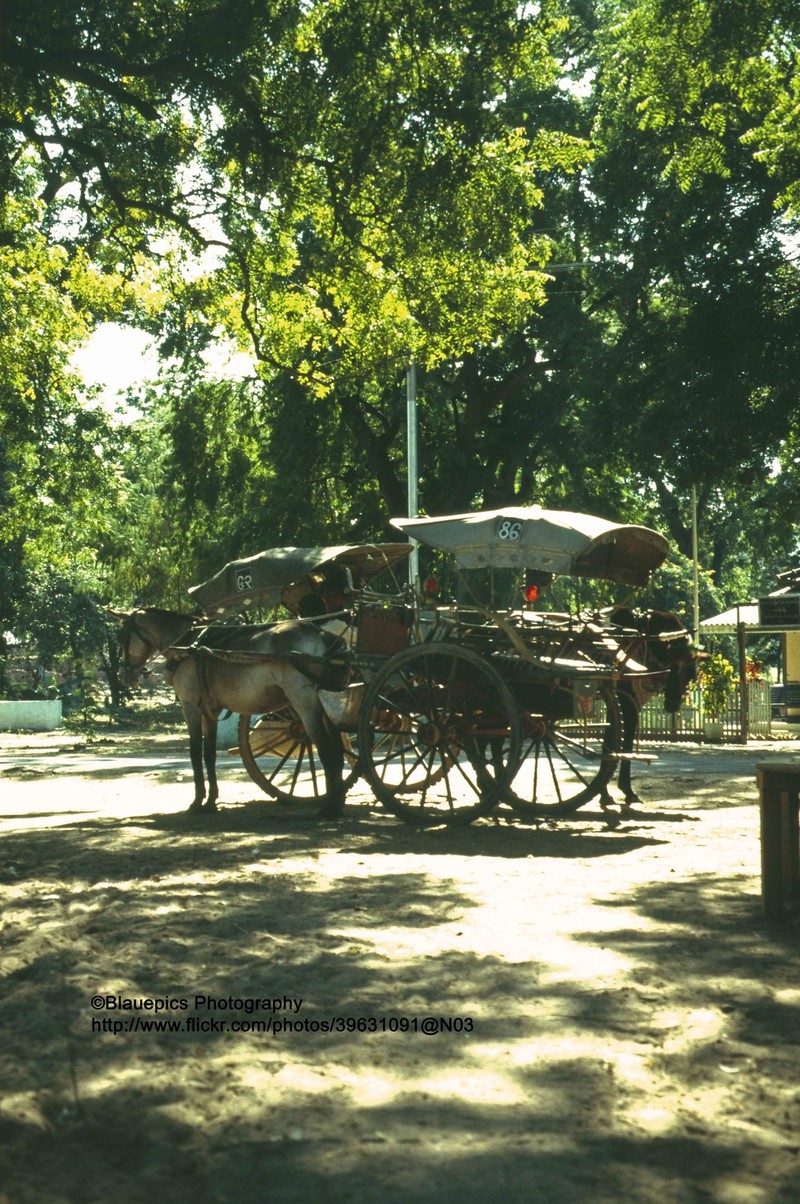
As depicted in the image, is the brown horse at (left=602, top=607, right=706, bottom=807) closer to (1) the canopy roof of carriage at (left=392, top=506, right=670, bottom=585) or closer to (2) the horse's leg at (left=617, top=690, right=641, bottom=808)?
(2) the horse's leg at (left=617, top=690, right=641, bottom=808)

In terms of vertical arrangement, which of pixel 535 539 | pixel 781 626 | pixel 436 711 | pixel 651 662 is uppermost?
pixel 781 626

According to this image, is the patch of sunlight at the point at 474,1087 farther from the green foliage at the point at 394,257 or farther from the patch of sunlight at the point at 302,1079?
the green foliage at the point at 394,257

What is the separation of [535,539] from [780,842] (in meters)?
4.90

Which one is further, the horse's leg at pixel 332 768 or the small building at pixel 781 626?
the small building at pixel 781 626

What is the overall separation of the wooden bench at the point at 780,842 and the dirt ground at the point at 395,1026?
0.65 ft

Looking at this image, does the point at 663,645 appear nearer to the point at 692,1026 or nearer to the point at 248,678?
the point at 248,678

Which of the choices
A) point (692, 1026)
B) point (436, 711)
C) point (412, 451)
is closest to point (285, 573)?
point (436, 711)

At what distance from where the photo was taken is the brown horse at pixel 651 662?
14555mm

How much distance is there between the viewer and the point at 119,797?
1736cm

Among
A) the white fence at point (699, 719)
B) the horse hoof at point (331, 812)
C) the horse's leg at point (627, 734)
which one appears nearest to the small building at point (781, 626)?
the white fence at point (699, 719)

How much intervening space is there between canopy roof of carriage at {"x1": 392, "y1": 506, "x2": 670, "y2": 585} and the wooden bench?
4374mm

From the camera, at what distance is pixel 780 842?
820 cm

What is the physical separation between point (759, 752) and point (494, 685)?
15708 mm

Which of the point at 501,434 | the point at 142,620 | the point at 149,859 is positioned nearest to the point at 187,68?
the point at 142,620
